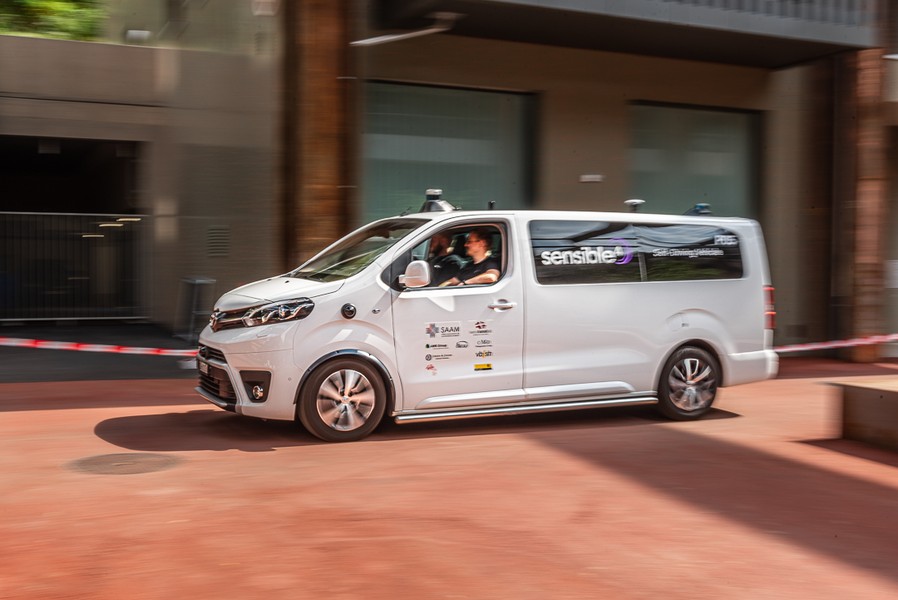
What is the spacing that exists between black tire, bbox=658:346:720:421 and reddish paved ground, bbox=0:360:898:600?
213mm

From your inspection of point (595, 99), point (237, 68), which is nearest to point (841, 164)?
point (595, 99)

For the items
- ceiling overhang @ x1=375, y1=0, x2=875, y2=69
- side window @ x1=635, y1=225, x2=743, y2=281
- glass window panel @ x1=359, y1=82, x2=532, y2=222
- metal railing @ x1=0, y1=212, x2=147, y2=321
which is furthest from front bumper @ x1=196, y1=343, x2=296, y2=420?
metal railing @ x1=0, y1=212, x2=147, y2=321

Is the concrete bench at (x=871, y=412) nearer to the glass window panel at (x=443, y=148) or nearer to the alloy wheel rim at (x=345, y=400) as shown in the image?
the alloy wheel rim at (x=345, y=400)

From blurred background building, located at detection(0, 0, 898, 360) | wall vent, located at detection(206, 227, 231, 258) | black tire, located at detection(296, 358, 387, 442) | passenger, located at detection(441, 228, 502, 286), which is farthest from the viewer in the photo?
wall vent, located at detection(206, 227, 231, 258)

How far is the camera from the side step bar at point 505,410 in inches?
309

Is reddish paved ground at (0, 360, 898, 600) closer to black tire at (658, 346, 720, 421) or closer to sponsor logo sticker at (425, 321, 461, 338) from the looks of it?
black tire at (658, 346, 720, 421)

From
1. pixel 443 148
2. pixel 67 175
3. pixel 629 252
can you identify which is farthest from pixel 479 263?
pixel 67 175

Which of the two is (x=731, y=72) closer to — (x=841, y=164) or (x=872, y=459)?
(x=841, y=164)

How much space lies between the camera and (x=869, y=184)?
14305 millimetres

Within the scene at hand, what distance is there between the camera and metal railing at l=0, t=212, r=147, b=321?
56.4 ft

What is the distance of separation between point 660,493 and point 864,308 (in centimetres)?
963

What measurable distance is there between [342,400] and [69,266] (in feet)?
38.7

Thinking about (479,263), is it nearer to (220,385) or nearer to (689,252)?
(689,252)

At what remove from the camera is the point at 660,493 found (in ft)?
20.7
